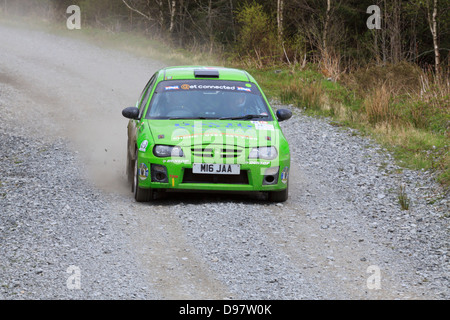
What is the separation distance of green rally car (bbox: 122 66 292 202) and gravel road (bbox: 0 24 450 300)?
0.31 meters

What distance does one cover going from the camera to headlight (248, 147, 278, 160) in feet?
28.4

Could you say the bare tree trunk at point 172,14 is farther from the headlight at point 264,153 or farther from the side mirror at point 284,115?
the headlight at point 264,153

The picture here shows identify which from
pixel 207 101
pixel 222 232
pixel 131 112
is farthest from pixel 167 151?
pixel 222 232

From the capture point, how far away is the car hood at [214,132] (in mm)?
8633

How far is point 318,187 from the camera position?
10.4 meters

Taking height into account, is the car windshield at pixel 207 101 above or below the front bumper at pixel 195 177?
above

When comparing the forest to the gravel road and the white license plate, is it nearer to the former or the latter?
the gravel road

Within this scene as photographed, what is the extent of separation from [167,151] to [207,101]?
1.38 meters

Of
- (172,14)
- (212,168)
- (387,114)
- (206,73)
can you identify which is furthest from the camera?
(172,14)

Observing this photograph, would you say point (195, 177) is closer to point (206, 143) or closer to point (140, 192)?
point (206, 143)

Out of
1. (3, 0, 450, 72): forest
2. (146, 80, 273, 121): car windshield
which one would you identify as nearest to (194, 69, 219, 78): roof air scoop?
(146, 80, 273, 121): car windshield

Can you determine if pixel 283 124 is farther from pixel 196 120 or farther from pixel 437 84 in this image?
pixel 196 120

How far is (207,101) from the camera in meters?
9.67

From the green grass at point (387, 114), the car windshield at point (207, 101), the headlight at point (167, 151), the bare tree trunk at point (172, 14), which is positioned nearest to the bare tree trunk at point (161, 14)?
the bare tree trunk at point (172, 14)
